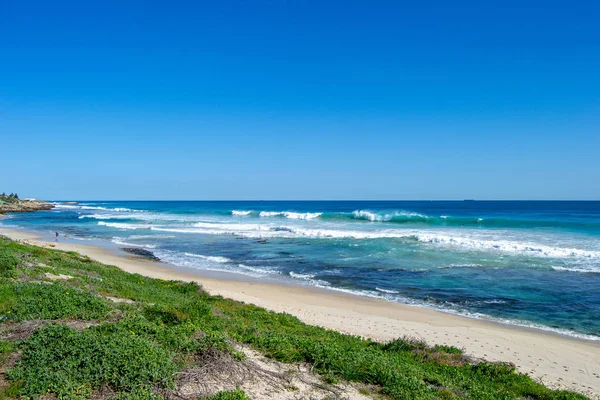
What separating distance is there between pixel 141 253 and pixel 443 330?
75.6 ft

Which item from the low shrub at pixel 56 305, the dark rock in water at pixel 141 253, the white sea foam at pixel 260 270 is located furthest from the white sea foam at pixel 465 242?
the low shrub at pixel 56 305

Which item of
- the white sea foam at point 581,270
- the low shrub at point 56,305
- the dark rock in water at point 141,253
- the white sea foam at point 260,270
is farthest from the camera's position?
the dark rock in water at point 141,253

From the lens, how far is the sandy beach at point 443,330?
31.4ft

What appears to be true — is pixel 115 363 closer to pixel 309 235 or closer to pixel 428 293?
pixel 428 293

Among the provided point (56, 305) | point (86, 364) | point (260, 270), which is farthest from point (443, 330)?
point (260, 270)

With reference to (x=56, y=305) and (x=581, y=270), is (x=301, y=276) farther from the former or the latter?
(x=581, y=270)

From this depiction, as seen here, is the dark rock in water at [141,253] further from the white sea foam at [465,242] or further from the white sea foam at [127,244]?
the white sea foam at [465,242]

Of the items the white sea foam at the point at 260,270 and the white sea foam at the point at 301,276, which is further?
the white sea foam at the point at 260,270

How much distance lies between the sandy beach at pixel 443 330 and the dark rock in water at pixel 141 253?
10150 millimetres

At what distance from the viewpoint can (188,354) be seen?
251 inches

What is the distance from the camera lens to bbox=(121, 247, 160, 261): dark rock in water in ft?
88.3

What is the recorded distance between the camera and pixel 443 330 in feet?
A: 40.6

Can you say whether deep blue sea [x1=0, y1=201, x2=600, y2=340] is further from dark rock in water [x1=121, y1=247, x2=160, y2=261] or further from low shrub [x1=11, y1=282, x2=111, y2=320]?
low shrub [x1=11, y1=282, x2=111, y2=320]

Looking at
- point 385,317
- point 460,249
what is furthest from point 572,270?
point 385,317
